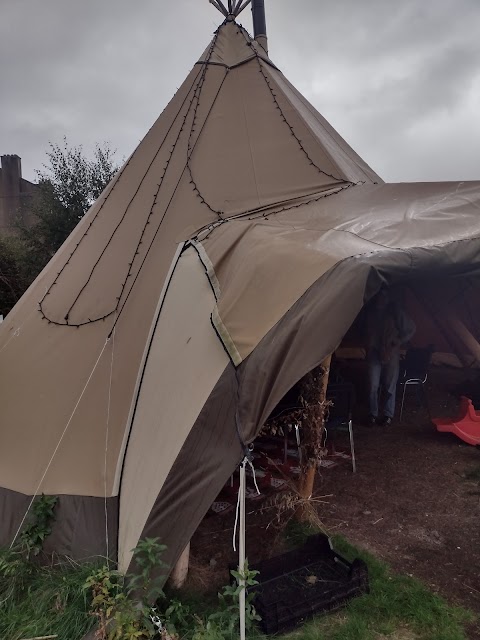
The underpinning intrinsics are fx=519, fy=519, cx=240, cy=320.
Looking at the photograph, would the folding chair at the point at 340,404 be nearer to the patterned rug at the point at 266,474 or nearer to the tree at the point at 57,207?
the patterned rug at the point at 266,474

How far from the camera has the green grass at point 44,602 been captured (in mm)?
2793

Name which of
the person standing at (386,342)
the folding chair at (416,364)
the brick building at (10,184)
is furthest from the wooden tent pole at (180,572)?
the brick building at (10,184)

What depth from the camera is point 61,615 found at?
2.85m

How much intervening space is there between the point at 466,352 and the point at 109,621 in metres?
5.35

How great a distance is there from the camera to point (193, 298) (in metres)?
3.52

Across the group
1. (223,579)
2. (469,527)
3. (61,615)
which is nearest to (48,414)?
(61,615)

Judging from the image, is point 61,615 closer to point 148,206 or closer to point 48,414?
point 48,414

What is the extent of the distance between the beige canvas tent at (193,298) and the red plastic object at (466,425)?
1862 millimetres

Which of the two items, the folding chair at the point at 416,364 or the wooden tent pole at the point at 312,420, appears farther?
the folding chair at the point at 416,364

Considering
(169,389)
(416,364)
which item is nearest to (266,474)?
(169,389)

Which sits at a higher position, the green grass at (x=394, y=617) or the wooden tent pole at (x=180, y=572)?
the wooden tent pole at (x=180, y=572)

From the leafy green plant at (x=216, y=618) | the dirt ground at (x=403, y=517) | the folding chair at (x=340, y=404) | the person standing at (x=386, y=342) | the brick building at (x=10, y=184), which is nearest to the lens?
the leafy green plant at (x=216, y=618)

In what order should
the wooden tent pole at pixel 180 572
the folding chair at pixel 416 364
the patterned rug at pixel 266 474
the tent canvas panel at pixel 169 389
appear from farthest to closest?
the folding chair at pixel 416 364 < the patterned rug at pixel 266 474 < the wooden tent pole at pixel 180 572 < the tent canvas panel at pixel 169 389

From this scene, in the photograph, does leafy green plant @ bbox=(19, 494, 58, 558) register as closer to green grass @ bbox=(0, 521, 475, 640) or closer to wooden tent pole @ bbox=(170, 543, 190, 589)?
green grass @ bbox=(0, 521, 475, 640)
